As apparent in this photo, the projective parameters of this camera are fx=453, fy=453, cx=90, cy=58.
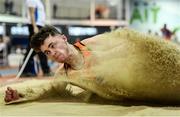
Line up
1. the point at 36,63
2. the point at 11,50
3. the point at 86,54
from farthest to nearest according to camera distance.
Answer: the point at 11,50, the point at 36,63, the point at 86,54

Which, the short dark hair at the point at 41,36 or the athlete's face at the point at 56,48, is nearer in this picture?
the athlete's face at the point at 56,48

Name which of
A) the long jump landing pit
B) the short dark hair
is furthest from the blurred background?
the long jump landing pit

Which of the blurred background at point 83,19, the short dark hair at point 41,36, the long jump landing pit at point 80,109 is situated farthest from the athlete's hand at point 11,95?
the blurred background at point 83,19

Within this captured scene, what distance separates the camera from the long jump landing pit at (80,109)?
2.48 meters

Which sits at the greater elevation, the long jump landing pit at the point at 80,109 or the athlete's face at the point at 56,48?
the athlete's face at the point at 56,48

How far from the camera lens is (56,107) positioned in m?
2.76

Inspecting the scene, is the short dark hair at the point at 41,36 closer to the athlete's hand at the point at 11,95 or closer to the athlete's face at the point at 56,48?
the athlete's face at the point at 56,48

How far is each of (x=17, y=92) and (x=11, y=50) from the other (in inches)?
331

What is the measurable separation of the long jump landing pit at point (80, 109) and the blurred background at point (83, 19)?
18.5 feet

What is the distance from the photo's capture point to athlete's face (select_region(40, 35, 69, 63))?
2.88 metres

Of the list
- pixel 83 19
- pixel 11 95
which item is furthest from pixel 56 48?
pixel 83 19

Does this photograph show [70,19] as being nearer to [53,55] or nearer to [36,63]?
[36,63]

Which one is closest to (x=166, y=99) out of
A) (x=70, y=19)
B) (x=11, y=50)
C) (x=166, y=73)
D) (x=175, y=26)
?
(x=166, y=73)

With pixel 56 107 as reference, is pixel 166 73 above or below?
above
